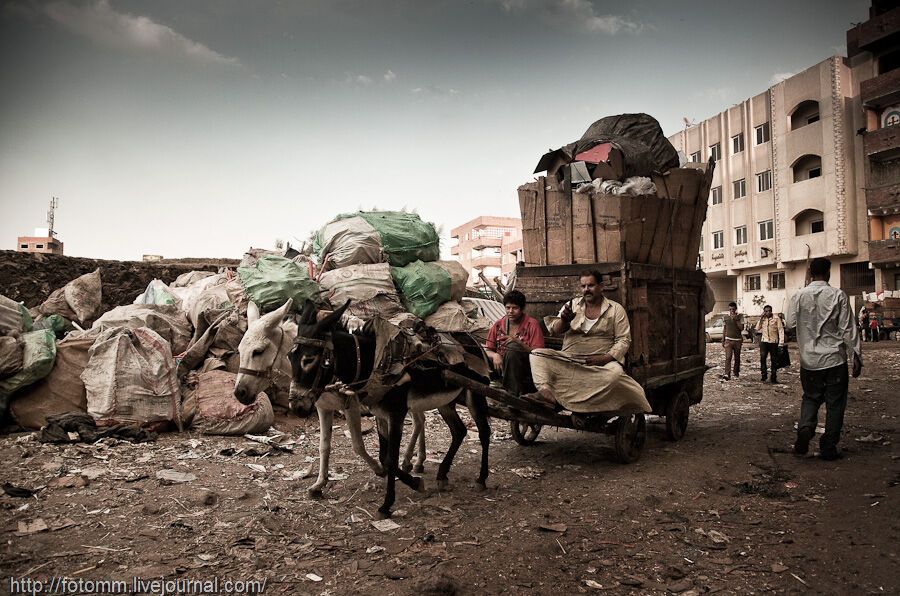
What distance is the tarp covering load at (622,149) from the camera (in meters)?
6.02

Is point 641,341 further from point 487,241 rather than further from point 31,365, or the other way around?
point 487,241

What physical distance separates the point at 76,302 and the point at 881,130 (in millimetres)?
30934

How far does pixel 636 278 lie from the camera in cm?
537

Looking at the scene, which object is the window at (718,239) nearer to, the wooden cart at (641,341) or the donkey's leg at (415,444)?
the wooden cart at (641,341)

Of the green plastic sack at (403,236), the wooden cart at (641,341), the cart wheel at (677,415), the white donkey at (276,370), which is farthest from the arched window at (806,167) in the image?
the white donkey at (276,370)

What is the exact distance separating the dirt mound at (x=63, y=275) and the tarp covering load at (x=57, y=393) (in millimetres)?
2557

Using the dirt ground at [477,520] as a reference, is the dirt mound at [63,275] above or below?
above

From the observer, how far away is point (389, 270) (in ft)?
25.8

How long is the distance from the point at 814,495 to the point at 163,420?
21.4 feet

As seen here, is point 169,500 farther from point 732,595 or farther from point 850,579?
point 850,579

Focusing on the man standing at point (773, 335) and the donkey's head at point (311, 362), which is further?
the man standing at point (773, 335)

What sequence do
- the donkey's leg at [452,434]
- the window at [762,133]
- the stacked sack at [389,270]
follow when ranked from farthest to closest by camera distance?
the window at [762,133]
the stacked sack at [389,270]
the donkey's leg at [452,434]

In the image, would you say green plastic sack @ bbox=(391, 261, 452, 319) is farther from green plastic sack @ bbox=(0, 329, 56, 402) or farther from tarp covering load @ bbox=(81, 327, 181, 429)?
green plastic sack @ bbox=(0, 329, 56, 402)

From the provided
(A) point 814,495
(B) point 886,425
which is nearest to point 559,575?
(A) point 814,495
